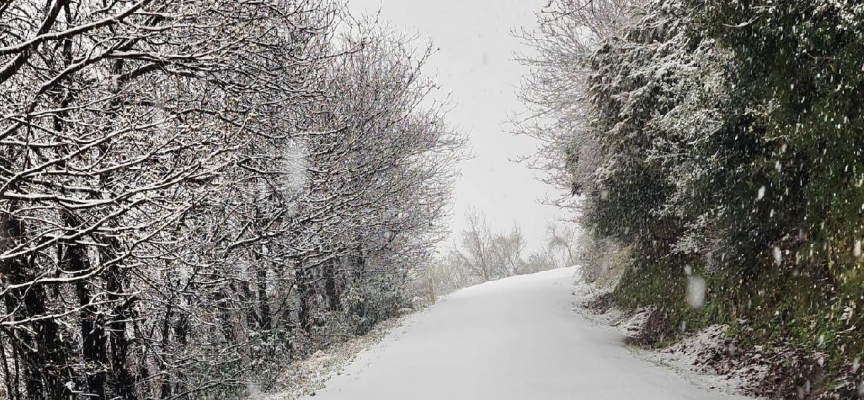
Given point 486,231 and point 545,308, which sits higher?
point 486,231

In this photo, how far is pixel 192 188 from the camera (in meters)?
6.15

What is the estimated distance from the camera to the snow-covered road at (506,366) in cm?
723

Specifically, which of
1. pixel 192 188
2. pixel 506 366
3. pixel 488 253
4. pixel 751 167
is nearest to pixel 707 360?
pixel 506 366

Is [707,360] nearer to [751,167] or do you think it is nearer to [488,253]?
[751,167]

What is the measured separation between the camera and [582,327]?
13172mm

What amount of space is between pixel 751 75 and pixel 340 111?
35.4ft

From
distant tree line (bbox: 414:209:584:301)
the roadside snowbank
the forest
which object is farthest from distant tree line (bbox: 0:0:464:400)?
distant tree line (bbox: 414:209:584:301)

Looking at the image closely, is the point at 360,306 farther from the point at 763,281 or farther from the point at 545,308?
the point at 763,281

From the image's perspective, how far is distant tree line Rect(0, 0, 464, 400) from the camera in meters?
5.19

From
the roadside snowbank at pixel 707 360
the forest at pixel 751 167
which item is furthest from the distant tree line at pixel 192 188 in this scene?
the roadside snowbank at pixel 707 360

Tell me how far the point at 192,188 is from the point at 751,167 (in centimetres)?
746

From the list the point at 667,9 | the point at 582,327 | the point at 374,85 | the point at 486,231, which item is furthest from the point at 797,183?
the point at 486,231

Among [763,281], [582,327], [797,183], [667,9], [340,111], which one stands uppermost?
[340,111]

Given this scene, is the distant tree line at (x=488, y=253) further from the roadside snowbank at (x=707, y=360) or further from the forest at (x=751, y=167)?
the roadside snowbank at (x=707, y=360)
